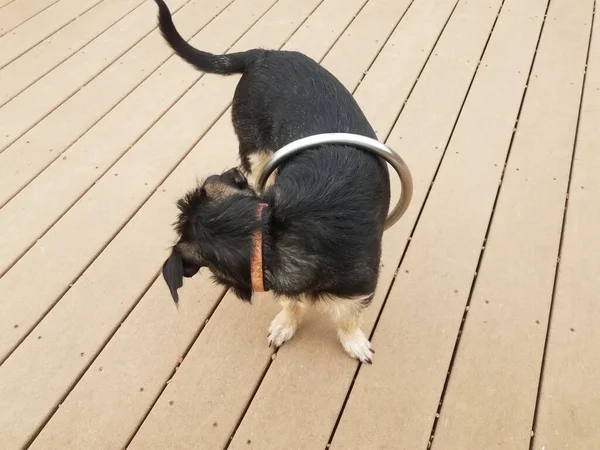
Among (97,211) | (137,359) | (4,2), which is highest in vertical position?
(4,2)

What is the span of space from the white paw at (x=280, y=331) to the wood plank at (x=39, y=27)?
3132mm

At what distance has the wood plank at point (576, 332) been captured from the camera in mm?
2160

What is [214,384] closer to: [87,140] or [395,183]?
[395,183]

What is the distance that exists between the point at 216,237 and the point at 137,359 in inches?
40.4

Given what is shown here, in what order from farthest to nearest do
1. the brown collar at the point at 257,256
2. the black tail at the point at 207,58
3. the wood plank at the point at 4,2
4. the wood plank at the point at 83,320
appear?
1. the wood plank at the point at 4,2
2. the black tail at the point at 207,58
3. the wood plank at the point at 83,320
4. the brown collar at the point at 257,256

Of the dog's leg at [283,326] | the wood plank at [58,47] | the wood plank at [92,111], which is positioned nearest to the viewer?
the dog's leg at [283,326]

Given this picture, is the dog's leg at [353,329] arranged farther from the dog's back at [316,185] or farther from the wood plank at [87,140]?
the wood plank at [87,140]

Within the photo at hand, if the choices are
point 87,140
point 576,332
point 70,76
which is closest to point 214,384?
point 576,332

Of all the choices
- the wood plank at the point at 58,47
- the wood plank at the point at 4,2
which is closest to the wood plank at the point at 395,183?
Result: the wood plank at the point at 58,47

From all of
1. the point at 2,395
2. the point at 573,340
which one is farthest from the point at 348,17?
the point at 2,395

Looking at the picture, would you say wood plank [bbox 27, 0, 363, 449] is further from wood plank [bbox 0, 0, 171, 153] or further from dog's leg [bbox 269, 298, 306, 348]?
wood plank [bbox 0, 0, 171, 153]

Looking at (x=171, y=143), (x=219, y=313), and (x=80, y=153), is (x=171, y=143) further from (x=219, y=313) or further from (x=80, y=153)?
(x=219, y=313)

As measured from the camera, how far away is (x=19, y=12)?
4.36m

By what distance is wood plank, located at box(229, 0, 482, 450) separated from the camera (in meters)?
2.24
